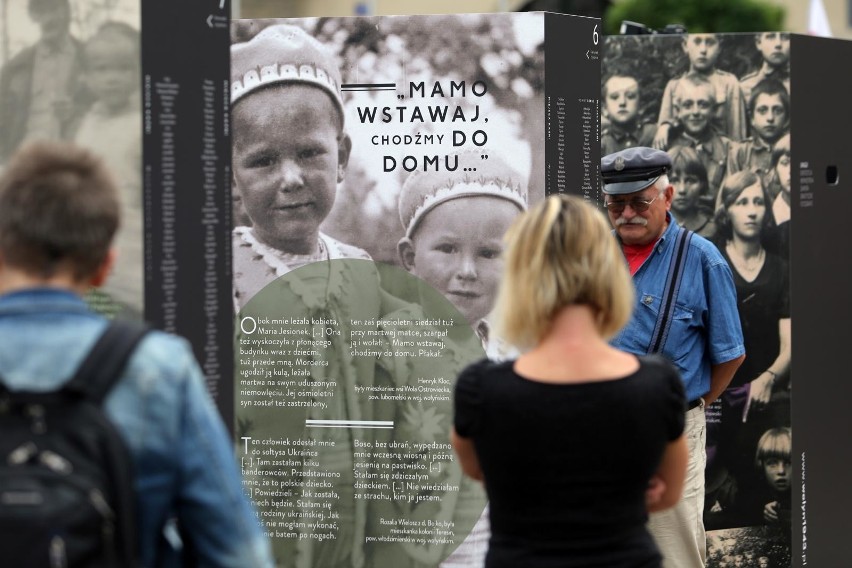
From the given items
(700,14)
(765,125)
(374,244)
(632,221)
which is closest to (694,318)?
(632,221)

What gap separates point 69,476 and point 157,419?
0.63 feet

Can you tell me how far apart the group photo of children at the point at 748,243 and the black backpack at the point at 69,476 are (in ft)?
16.1

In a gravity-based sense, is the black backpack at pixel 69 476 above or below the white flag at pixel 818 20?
below

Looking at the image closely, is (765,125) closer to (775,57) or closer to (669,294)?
(775,57)

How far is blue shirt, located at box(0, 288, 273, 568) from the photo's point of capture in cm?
228

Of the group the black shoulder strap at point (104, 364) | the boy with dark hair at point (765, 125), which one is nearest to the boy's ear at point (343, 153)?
the boy with dark hair at point (765, 125)

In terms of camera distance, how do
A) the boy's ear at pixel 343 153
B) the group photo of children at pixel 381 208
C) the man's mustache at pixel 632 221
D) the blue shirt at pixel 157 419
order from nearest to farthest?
the blue shirt at pixel 157 419
the group photo of children at pixel 381 208
the boy's ear at pixel 343 153
the man's mustache at pixel 632 221

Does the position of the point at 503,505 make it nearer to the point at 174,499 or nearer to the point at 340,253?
the point at 174,499

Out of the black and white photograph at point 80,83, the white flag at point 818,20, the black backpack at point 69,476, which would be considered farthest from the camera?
the white flag at point 818,20

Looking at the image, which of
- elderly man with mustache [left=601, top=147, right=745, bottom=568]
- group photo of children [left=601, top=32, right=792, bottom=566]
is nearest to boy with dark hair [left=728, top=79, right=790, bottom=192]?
group photo of children [left=601, top=32, right=792, bottom=566]

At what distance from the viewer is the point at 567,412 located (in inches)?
112

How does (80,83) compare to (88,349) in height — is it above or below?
above

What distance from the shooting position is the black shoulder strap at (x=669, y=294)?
518 cm

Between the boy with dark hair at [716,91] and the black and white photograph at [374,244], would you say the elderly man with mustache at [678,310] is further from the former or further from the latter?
the boy with dark hair at [716,91]
